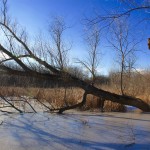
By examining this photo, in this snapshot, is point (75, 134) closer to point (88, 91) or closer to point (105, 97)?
point (88, 91)

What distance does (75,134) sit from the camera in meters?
6.11

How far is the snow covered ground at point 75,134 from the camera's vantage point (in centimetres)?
512

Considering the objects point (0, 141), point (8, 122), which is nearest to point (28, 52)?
point (8, 122)

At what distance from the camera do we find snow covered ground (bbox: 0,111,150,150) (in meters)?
5.12

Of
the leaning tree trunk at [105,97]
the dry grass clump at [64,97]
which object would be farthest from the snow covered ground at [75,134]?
the dry grass clump at [64,97]

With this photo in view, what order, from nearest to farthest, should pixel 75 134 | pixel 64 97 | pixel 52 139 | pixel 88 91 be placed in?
pixel 52 139, pixel 75 134, pixel 88 91, pixel 64 97

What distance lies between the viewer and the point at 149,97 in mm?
11516

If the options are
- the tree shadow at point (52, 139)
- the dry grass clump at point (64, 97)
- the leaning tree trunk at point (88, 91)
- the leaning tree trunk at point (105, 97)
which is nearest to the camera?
the tree shadow at point (52, 139)

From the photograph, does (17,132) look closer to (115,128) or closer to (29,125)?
(29,125)

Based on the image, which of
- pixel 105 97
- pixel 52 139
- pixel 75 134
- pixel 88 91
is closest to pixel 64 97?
pixel 88 91

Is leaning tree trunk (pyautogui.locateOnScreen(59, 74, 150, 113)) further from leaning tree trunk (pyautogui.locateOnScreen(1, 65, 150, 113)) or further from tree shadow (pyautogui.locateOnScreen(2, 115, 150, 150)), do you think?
tree shadow (pyautogui.locateOnScreen(2, 115, 150, 150))

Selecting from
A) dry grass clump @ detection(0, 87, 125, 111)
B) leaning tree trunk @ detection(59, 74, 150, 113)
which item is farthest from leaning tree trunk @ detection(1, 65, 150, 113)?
dry grass clump @ detection(0, 87, 125, 111)

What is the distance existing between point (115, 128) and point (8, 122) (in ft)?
8.41

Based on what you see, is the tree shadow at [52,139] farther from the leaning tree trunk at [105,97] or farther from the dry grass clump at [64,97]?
the dry grass clump at [64,97]
